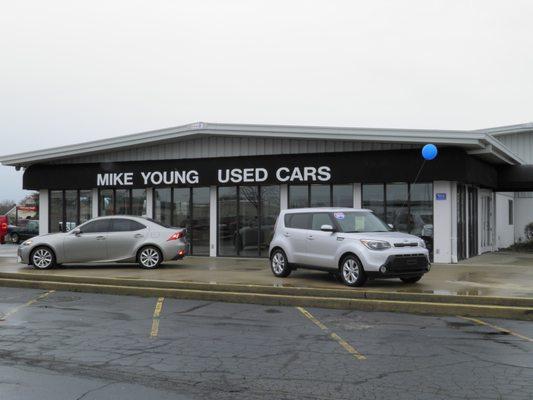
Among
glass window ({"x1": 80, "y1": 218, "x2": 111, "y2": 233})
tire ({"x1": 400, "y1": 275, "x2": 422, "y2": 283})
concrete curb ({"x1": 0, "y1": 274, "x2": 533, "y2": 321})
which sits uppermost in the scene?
glass window ({"x1": 80, "y1": 218, "x2": 111, "y2": 233})

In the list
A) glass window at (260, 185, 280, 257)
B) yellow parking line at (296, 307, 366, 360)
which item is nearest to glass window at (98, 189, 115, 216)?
glass window at (260, 185, 280, 257)

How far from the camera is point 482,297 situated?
10844mm

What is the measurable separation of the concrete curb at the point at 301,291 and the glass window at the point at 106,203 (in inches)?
320

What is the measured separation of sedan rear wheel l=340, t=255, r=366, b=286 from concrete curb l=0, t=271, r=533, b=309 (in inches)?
11.9

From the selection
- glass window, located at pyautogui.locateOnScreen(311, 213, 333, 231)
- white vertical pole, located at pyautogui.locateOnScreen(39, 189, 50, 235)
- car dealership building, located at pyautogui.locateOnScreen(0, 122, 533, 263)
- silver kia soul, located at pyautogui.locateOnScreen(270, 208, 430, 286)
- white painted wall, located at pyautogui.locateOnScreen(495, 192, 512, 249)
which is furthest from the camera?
white painted wall, located at pyautogui.locateOnScreen(495, 192, 512, 249)

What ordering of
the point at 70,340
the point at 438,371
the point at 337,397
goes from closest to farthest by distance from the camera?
the point at 337,397 < the point at 438,371 < the point at 70,340

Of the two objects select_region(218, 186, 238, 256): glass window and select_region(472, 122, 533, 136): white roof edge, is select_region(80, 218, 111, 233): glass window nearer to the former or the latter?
select_region(218, 186, 238, 256): glass window

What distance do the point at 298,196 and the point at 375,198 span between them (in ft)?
8.63

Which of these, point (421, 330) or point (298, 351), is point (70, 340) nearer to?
point (298, 351)

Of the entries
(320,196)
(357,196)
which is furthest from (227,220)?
(357,196)

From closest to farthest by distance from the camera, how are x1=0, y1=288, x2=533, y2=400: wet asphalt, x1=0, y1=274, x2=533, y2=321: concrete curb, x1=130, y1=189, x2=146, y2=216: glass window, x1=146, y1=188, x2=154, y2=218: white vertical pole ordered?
x1=0, y1=288, x2=533, y2=400: wet asphalt, x1=0, y1=274, x2=533, y2=321: concrete curb, x1=146, y1=188, x2=154, y2=218: white vertical pole, x1=130, y1=189, x2=146, y2=216: glass window

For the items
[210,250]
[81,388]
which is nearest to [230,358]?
[81,388]

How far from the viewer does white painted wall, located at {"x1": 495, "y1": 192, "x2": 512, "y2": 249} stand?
86.5 feet

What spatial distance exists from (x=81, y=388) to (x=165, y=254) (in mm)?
10626
